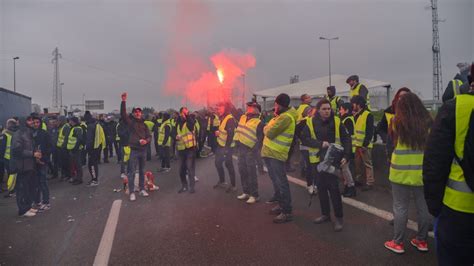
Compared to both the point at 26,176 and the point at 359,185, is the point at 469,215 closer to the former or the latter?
the point at 359,185

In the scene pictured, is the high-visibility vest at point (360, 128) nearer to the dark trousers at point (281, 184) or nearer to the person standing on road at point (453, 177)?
the dark trousers at point (281, 184)

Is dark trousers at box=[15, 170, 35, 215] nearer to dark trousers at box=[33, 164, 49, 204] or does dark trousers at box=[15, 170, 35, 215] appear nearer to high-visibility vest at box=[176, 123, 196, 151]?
dark trousers at box=[33, 164, 49, 204]

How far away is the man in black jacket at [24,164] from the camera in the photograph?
6715mm

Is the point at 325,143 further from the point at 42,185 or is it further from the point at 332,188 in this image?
the point at 42,185

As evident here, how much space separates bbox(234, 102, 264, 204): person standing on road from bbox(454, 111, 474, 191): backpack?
200 inches

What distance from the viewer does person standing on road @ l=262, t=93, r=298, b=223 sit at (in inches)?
224

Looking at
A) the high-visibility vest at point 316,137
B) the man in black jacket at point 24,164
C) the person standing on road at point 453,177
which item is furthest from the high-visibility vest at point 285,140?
the man in black jacket at point 24,164

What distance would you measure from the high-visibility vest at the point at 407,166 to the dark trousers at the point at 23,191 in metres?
6.83

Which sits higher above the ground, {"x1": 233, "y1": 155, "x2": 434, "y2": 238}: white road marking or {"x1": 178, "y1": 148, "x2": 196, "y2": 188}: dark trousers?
{"x1": 178, "y1": 148, "x2": 196, "y2": 188}: dark trousers

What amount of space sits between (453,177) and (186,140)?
6.48 metres

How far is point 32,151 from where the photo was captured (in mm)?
6867

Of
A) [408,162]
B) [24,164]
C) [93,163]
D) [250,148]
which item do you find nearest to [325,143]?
[408,162]

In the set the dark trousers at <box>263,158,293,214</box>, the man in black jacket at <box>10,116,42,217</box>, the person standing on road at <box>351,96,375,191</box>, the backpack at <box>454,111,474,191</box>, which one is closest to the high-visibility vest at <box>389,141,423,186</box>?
the dark trousers at <box>263,158,293,214</box>

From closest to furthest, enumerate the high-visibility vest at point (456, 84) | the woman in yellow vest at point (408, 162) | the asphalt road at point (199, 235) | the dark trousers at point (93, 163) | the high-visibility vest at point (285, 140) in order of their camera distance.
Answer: the woman in yellow vest at point (408, 162) < the asphalt road at point (199, 235) < the high-visibility vest at point (456, 84) < the high-visibility vest at point (285, 140) < the dark trousers at point (93, 163)
